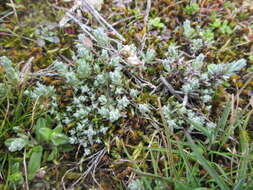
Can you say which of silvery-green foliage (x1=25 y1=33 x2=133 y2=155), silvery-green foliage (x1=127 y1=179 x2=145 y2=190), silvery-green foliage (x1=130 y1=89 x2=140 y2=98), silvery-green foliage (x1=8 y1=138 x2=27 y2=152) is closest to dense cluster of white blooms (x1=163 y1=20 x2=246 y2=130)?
silvery-green foliage (x1=130 y1=89 x2=140 y2=98)

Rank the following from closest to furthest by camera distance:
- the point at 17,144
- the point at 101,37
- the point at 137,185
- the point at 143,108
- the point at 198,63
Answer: the point at 137,185 < the point at 17,144 < the point at 143,108 < the point at 198,63 < the point at 101,37

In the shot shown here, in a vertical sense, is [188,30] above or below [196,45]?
above

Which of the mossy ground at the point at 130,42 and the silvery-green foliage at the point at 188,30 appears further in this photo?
the silvery-green foliage at the point at 188,30

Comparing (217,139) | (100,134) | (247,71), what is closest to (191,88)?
(217,139)

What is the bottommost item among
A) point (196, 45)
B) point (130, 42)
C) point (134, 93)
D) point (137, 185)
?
point (137, 185)

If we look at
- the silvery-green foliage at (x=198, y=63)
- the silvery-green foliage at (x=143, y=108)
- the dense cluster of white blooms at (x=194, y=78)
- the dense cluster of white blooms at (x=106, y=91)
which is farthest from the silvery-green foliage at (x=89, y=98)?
the silvery-green foliage at (x=198, y=63)

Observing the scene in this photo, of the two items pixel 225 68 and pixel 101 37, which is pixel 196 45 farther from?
pixel 101 37

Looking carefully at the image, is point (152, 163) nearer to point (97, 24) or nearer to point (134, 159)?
point (134, 159)

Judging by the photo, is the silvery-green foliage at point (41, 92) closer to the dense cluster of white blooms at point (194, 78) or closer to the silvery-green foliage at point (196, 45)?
the dense cluster of white blooms at point (194, 78)

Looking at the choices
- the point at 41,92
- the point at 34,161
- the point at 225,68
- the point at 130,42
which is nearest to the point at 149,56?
the point at 130,42

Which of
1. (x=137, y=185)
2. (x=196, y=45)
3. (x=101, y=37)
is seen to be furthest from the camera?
(x=196, y=45)
